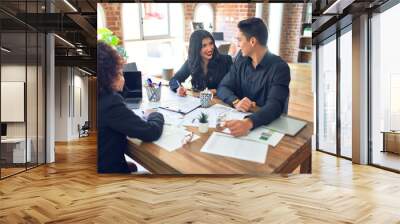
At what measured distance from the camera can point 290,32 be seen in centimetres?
643

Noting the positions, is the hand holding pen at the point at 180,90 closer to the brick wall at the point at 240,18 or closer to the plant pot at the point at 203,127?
the plant pot at the point at 203,127

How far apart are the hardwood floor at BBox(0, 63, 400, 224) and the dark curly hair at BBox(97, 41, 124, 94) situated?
4.88ft

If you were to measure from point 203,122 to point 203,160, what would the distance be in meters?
0.60

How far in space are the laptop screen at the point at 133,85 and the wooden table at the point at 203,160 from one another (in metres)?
0.73

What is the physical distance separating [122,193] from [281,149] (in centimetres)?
256

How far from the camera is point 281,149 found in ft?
20.3

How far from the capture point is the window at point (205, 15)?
21.1ft

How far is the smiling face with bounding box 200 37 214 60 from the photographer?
253 inches

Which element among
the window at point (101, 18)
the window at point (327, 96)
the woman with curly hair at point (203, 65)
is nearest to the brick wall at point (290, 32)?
the woman with curly hair at point (203, 65)

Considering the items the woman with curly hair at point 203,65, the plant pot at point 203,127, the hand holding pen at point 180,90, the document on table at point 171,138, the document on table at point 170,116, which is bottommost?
the document on table at point 171,138

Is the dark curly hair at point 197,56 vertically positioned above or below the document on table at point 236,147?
above

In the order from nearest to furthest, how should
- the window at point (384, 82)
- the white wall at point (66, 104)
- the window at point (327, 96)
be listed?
the window at point (384, 82)
the window at point (327, 96)
the white wall at point (66, 104)

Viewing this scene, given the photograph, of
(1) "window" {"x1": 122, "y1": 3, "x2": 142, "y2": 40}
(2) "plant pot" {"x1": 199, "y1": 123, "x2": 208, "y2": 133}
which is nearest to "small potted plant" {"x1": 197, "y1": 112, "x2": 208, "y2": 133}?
(2) "plant pot" {"x1": 199, "y1": 123, "x2": 208, "y2": 133}

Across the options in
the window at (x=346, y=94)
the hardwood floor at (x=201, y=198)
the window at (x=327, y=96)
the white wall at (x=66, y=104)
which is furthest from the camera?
the white wall at (x=66, y=104)
